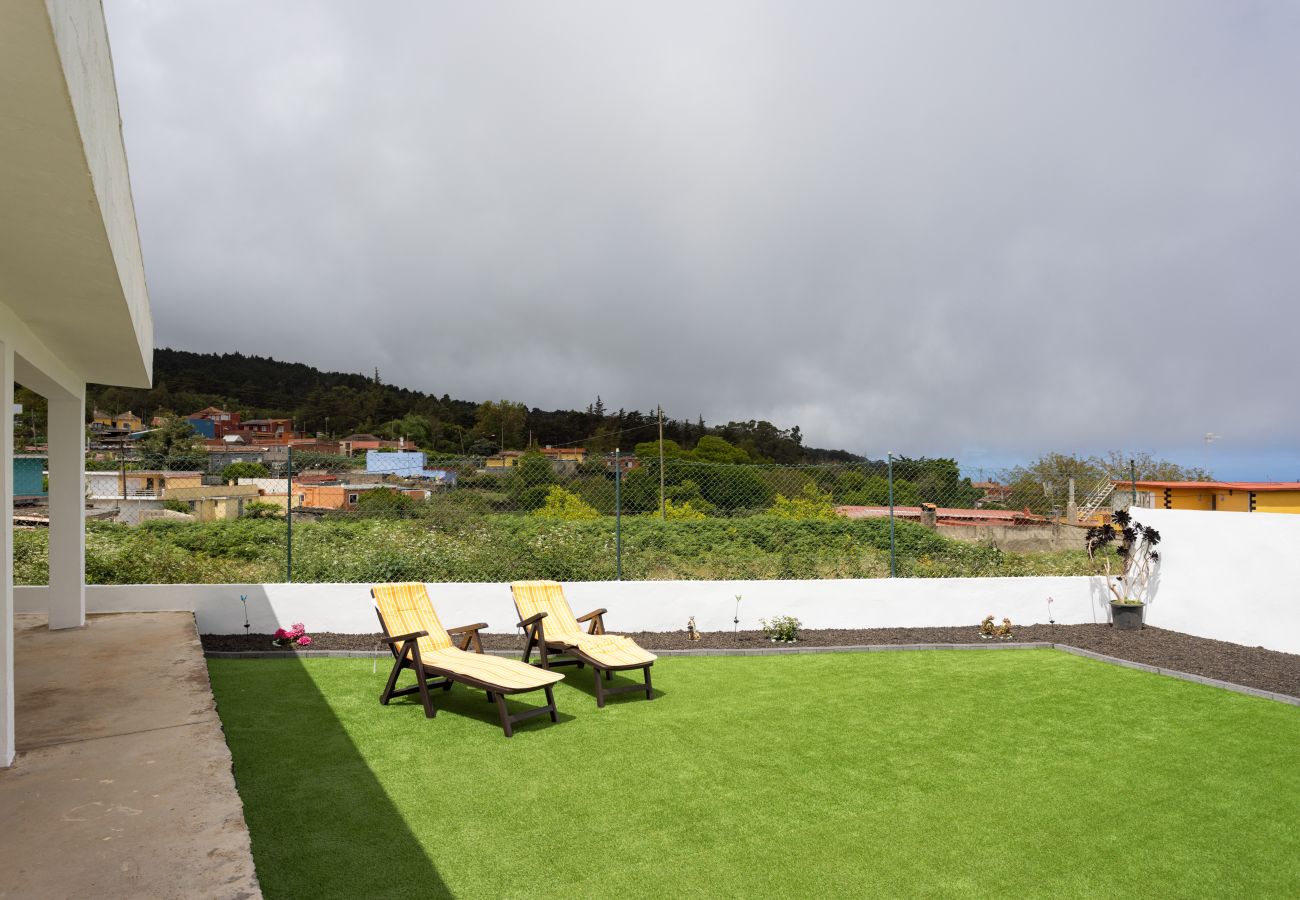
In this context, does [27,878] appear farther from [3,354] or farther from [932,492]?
[932,492]

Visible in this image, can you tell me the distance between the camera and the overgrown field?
9.34 metres

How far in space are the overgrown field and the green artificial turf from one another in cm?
269

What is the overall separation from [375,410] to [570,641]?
64.7 meters

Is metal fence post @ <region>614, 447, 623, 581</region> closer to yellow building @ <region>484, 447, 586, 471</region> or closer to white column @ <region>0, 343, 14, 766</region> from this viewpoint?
yellow building @ <region>484, 447, 586, 471</region>

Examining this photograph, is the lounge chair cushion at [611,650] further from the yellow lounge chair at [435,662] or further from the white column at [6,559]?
the white column at [6,559]

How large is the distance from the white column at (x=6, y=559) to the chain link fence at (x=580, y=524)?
15.9 ft

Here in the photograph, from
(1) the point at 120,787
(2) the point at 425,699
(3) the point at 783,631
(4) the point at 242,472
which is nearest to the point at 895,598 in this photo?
(3) the point at 783,631

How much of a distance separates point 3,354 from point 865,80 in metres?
14.2

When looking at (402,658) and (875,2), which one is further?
(875,2)

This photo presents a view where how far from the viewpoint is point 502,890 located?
3182 millimetres

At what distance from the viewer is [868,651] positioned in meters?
8.67

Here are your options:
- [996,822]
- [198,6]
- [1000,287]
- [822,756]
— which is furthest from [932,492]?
[1000,287]

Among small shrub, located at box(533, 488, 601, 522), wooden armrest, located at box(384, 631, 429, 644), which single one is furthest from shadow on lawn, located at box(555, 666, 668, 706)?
small shrub, located at box(533, 488, 601, 522)

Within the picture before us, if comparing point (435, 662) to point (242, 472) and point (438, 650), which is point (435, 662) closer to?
point (438, 650)
